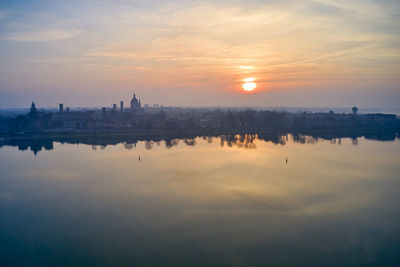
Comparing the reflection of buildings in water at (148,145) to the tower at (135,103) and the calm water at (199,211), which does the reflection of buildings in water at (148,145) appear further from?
the tower at (135,103)

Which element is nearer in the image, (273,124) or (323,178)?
(323,178)

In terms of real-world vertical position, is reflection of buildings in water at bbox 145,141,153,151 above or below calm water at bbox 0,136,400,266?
above

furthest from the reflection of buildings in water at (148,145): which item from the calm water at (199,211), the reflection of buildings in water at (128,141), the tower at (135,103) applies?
the tower at (135,103)

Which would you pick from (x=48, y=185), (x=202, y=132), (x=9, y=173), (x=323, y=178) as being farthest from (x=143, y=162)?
(x=202, y=132)

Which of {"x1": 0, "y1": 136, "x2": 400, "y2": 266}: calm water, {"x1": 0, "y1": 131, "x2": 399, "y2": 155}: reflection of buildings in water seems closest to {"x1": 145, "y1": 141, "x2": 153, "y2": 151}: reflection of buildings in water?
{"x1": 0, "y1": 131, "x2": 399, "y2": 155}: reflection of buildings in water

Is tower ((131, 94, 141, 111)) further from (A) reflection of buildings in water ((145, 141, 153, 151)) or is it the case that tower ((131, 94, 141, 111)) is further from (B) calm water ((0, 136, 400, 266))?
(B) calm water ((0, 136, 400, 266))

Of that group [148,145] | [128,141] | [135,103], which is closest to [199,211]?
[148,145]

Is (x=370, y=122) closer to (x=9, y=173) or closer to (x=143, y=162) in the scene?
(x=143, y=162)

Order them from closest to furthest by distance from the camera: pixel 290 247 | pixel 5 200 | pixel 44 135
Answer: pixel 290 247 → pixel 5 200 → pixel 44 135
